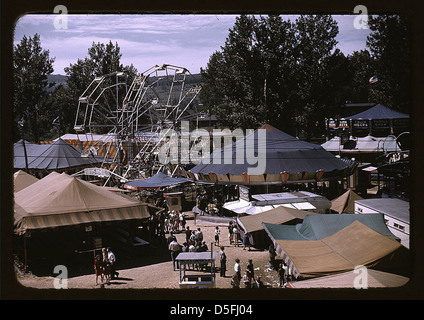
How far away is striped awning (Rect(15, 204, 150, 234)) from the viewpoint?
36.8 feet

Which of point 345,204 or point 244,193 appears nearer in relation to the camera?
point 345,204

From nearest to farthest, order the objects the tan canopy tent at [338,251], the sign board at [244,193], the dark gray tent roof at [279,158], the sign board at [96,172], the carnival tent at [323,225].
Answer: the tan canopy tent at [338,251] < the carnival tent at [323,225] < the sign board at [244,193] < the dark gray tent roof at [279,158] < the sign board at [96,172]

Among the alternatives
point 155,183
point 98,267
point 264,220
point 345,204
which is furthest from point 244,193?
point 98,267

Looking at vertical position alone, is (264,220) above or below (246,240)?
above

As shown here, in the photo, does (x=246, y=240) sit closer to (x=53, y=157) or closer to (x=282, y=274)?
(x=282, y=274)

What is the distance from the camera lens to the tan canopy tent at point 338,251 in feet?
24.2

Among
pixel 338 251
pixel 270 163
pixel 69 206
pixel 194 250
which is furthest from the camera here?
pixel 270 163

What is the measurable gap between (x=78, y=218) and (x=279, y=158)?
44.6 feet

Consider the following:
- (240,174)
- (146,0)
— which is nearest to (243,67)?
(240,174)

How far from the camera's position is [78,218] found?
12.1 meters

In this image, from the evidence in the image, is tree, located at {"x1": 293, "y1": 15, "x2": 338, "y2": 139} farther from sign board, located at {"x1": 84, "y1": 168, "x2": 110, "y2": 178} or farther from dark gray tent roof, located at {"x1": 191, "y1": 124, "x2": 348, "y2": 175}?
sign board, located at {"x1": 84, "y1": 168, "x2": 110, "y2": 178}

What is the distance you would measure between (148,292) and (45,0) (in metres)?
3.07

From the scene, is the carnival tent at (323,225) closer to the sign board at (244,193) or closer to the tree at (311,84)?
the sign board at (244,193)

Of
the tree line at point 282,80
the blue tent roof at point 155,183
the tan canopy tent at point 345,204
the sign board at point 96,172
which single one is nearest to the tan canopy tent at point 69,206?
the blue tent roof at point 155,183
